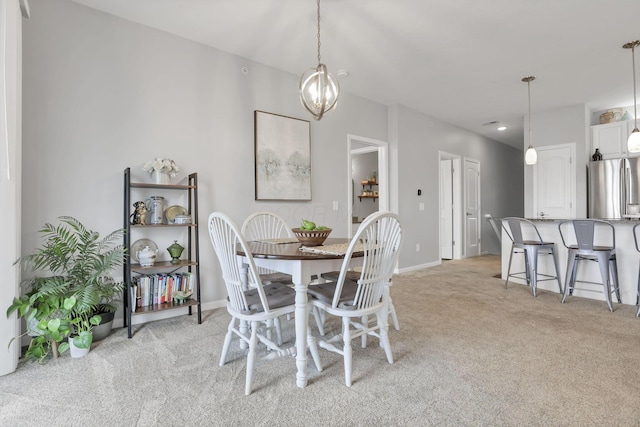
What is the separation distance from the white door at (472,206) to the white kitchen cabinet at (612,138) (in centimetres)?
191

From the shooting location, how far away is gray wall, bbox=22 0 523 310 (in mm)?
2406

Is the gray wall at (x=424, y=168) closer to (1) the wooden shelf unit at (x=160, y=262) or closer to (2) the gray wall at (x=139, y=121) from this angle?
(2) the gray wall at (x=139, y=121)

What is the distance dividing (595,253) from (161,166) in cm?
399

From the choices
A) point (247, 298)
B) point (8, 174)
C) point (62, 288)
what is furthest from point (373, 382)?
→ point (8, 174)

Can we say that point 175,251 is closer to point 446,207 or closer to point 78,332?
point 78,332

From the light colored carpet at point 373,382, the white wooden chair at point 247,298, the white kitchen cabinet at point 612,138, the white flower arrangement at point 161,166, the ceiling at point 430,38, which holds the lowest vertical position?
the light colored carpet at point 373,382

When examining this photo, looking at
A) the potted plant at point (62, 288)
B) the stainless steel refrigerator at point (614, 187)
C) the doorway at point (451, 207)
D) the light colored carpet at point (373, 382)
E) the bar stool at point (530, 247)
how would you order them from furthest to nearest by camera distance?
1. the doorway at point (451, 207)
2. the stainless steel refrigerator at point (614, 187)
3. the bar stool at point (530, 247)
4. the potted plant at point (62, 288)
5. the light colored carpet at point (373, 382)

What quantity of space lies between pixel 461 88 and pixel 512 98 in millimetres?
971

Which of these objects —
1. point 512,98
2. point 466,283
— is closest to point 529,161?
point 512,98

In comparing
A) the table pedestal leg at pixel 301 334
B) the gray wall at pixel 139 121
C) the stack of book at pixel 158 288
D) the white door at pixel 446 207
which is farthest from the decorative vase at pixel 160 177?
the white door at pixel 446 207

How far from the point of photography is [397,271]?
491cm

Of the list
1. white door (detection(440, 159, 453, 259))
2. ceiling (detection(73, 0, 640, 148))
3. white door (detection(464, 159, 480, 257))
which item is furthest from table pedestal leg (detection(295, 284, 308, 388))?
white door (detection(464, 159, 480, 257))

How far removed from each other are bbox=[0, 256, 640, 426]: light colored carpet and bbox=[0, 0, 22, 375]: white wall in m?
0.22

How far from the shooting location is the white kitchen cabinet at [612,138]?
4.82 m
